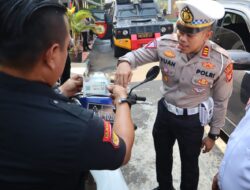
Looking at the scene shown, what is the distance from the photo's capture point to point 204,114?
2080 millimetres

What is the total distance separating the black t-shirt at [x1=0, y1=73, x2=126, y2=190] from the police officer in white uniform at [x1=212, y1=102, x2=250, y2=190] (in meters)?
0.44

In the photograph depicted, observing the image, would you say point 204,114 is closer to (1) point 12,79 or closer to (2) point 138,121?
(1) point 12,79

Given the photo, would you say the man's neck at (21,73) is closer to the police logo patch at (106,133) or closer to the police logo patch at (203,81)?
the police logo patch at (106,133)

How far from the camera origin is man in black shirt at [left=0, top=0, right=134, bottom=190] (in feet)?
2.94

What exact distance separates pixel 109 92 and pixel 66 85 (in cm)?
26

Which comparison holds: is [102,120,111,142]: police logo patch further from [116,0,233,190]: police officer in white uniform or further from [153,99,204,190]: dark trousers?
[153,99,204,190]: dark trousers

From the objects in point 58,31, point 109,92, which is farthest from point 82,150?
point 109,92

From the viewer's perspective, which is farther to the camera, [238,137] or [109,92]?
[109,92]

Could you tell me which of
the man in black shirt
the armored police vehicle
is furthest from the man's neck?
the armored police vehicle

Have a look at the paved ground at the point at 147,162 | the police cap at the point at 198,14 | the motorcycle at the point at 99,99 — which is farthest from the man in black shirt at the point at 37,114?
the paved ground at the point at 147,162

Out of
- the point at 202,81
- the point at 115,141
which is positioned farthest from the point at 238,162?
→ the point at 202,81

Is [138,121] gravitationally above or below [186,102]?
below

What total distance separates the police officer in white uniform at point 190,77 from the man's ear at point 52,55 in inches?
30.6

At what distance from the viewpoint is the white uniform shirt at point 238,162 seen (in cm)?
98
